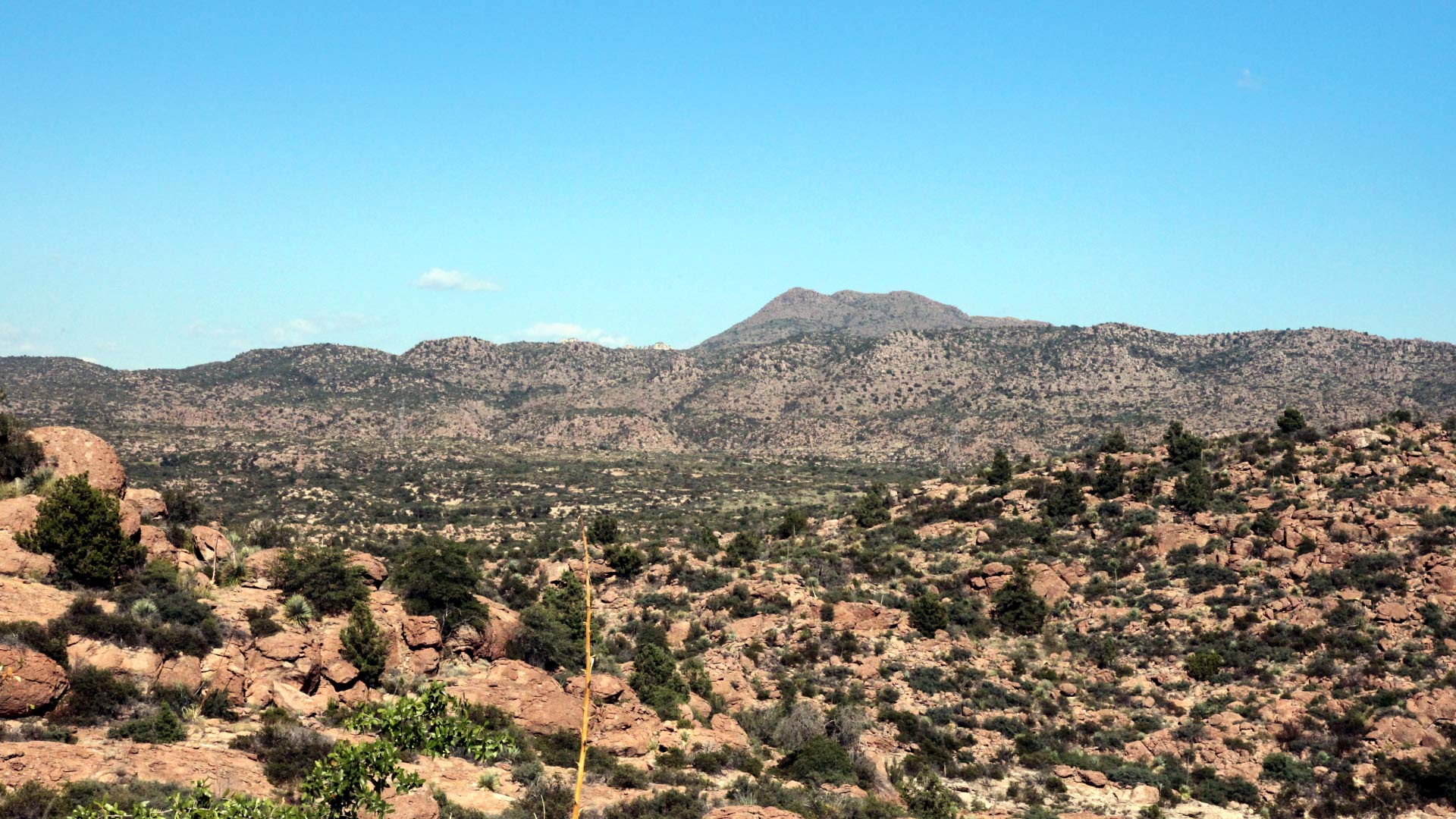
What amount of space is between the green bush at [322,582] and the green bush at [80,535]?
15.3 feet

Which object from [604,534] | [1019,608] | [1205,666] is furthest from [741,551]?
[1205,666]

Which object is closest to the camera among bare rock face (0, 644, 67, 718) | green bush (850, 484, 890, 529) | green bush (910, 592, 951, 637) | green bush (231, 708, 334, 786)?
bare rock face (0, 644, 67, 718)

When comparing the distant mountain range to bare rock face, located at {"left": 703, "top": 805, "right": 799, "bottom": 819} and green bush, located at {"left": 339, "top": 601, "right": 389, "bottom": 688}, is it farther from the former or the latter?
bare rock face, located at {"left": 703, "top": 805, "right": 799, "bottom": 819}

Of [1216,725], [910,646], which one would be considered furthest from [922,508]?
[1216,725]

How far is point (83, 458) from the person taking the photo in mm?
29375

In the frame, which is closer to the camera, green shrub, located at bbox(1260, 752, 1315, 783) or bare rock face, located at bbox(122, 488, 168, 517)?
green shrub, located at bbox(1260, 752, 1315, 783)

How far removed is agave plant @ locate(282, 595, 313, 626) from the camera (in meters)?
27.0

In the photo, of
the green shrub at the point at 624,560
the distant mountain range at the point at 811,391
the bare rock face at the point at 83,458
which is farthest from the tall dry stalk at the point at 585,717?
the distant mountain range at the point at 811,391

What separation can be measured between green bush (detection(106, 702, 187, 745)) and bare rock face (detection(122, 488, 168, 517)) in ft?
40.7

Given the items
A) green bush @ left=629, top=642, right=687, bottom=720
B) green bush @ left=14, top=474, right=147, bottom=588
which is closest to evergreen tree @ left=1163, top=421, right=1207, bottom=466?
green bush @ left=629, top=642, right=687, bottom=720

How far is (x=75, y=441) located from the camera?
29969 mm

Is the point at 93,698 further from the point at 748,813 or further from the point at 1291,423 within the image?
the point at 1291,423

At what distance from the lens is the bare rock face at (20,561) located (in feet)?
77.9

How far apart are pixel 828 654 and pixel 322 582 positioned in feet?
68.2
